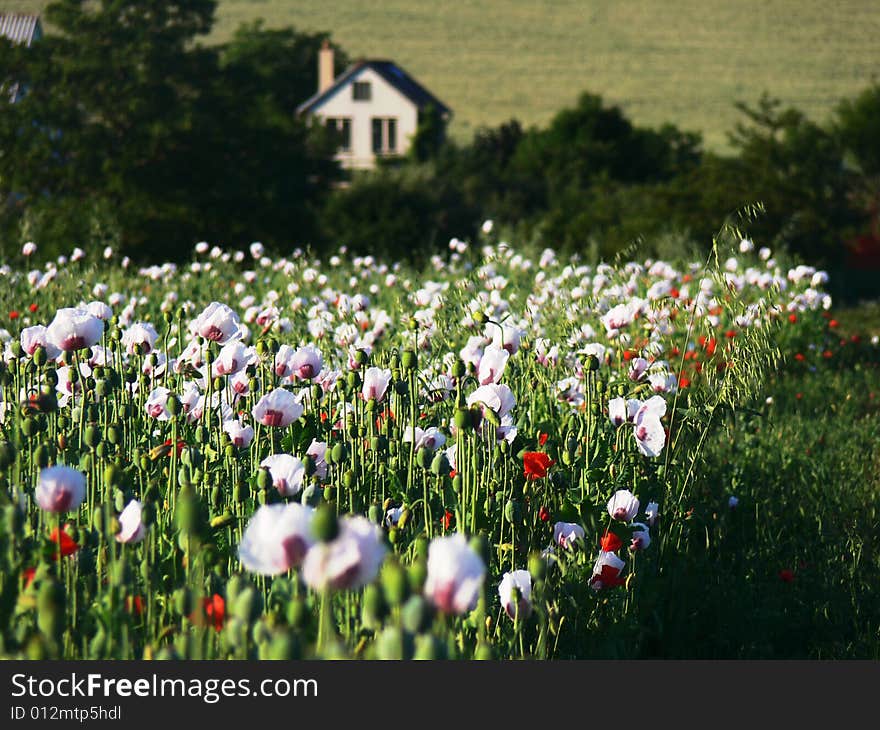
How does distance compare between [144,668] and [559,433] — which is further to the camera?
[559,433]

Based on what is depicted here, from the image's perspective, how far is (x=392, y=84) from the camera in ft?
145

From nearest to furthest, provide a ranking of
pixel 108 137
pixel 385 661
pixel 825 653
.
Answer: pixel 385 661 < pixel 825 653 < pixel 108 137

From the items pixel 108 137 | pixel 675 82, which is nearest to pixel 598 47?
pixel 675 82

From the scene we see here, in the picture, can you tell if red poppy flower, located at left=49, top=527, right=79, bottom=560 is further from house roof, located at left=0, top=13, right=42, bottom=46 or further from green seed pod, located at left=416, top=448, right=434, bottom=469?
house roof, located at left=0, top=13, right=42, bottom=46

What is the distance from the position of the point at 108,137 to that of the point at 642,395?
68.6 feet

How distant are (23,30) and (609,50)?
18377 millimetres

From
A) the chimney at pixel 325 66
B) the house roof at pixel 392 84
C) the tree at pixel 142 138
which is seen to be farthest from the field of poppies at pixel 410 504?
the house roof at pixel 392 84

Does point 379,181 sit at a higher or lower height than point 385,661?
higher

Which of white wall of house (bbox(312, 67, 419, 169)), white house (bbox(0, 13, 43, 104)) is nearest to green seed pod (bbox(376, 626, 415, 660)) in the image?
white house (bbox(0, 13, 43, 104))

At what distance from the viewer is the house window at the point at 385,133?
4469 cm

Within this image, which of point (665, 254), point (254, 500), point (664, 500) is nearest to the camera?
point (254, 500)

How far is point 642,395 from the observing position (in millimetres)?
3920

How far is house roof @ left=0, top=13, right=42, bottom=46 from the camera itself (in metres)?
23.1

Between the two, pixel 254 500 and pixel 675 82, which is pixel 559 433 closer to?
pixel 254 500
